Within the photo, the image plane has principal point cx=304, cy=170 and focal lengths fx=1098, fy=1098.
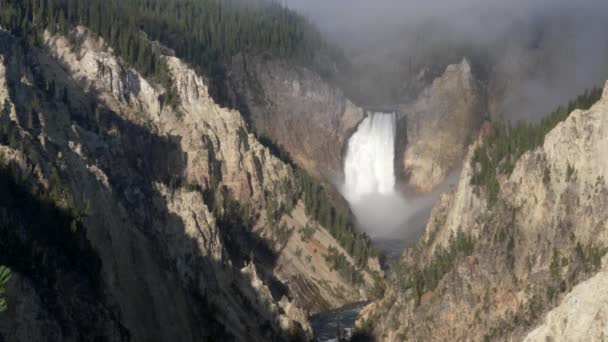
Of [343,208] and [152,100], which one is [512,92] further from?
[152,100]

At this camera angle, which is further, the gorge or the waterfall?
the waterfall

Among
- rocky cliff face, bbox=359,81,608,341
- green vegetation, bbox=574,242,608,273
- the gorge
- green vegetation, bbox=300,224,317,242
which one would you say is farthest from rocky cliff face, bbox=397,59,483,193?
green vegetation, bbox=574,242,608,273

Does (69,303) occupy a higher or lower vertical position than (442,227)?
lower

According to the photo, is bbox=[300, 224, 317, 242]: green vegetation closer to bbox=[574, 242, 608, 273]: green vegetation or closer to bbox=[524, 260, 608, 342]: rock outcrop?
bbox=[574, 242, 608, 273]: green vegetation

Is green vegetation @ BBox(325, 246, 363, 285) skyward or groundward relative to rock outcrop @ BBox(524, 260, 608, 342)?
skyward

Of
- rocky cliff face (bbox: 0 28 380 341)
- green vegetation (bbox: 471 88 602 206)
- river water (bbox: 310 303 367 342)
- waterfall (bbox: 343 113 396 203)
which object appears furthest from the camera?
waterfall (bbox: 343 113 396 203)

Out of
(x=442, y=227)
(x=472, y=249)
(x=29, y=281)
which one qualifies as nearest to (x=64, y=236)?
(x=29, y=281)

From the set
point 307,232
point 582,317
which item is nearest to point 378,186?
point 307,232

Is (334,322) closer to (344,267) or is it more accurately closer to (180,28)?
(344,267)
